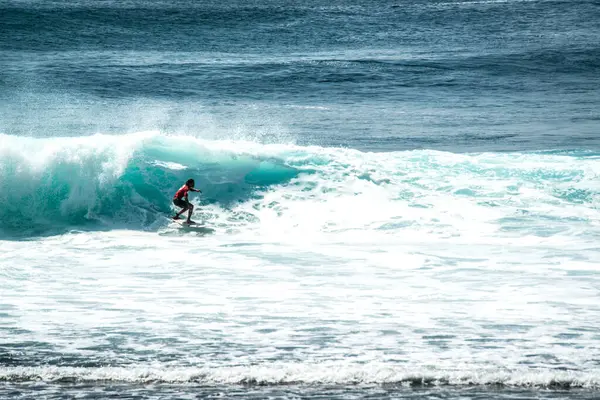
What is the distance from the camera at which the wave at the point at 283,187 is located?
14.0m

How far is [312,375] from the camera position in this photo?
22.8ft

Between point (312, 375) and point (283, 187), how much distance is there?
8879 millimetres

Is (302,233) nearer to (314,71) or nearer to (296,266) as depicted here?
(296,266)

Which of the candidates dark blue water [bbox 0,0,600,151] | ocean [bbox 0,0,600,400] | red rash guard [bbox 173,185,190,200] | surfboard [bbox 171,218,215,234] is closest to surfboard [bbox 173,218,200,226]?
surfboard [bbox 171,218,215,234]

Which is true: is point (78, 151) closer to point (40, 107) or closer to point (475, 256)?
point (475, 256)

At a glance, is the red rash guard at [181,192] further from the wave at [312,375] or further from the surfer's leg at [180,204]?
the wave at [312,375]

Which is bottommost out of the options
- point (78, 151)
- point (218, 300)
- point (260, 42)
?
point (218, 300)

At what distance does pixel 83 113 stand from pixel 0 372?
1923cm

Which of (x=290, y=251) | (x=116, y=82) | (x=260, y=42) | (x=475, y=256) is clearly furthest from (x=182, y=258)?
(x=260, y=42)

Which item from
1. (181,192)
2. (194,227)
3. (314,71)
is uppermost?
(314,71)

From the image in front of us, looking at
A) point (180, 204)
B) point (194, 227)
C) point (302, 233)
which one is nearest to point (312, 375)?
point (302, 233)

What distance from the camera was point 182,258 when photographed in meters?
11.6

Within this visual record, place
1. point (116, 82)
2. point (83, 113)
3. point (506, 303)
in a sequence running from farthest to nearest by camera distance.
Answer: point (116, 82)
point (83, 113)
point (506, 303)

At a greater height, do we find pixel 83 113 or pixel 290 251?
pixel 83 113
